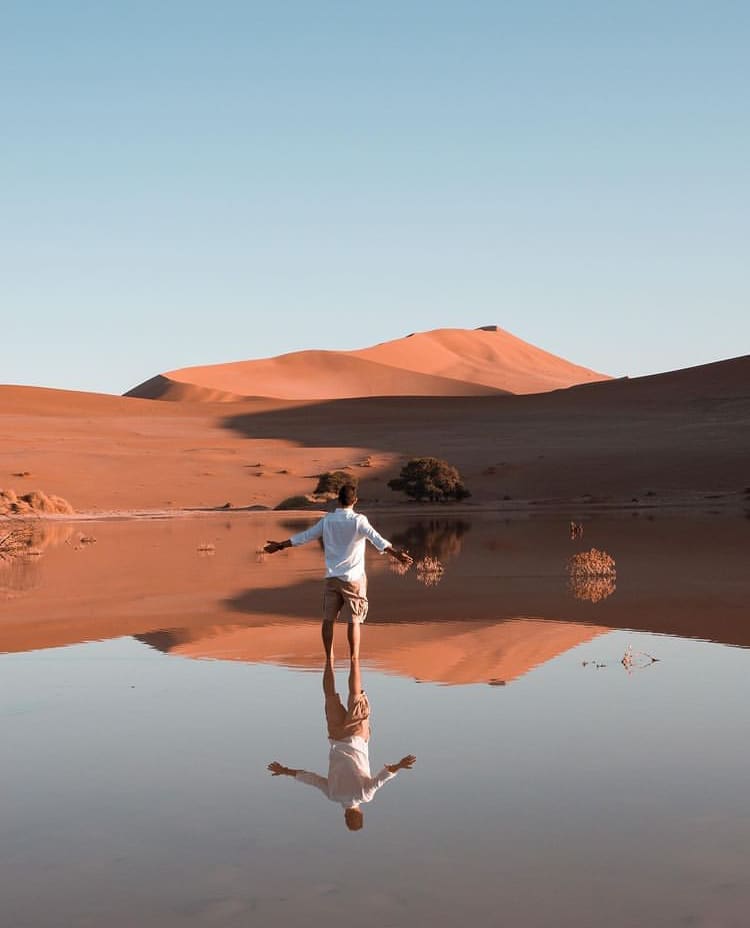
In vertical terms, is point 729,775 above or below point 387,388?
below

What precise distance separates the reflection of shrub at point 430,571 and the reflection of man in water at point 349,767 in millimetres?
11137

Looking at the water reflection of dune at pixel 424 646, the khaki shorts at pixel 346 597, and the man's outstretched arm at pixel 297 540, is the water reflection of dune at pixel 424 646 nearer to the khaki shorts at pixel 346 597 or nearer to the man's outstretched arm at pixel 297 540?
the khaki shorts at pixel 346 597

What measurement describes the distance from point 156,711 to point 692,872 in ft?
17.5

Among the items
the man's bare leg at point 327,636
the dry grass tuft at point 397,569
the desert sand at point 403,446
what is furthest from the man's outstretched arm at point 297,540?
the desert sand at point 403,446

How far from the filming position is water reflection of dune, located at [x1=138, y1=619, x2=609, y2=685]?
39.8 ft

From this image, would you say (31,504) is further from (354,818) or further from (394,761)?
(354,818)

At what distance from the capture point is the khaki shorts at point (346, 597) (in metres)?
11.6

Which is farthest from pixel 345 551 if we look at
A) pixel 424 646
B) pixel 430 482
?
pixel 430 482

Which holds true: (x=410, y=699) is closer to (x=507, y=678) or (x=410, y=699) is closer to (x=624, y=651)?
(x=507, y=678)

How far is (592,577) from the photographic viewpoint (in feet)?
69.8

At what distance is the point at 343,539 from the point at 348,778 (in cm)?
388

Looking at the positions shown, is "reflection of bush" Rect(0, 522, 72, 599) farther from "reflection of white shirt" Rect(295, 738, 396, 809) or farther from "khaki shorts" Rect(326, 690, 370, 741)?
"reflection of white shirt" Rect(295, 738, 396, 809)

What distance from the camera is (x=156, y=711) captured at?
1026 cm

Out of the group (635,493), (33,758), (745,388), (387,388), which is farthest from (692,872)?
(387,388)
